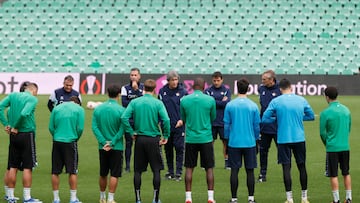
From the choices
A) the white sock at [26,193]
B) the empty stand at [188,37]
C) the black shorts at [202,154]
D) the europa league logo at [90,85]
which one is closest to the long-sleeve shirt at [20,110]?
the white sock at [26,193]

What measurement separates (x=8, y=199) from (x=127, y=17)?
35.9m

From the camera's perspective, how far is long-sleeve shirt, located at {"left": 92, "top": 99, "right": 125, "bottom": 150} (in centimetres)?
1290

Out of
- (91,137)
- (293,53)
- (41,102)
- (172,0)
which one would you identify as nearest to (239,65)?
(293,53)

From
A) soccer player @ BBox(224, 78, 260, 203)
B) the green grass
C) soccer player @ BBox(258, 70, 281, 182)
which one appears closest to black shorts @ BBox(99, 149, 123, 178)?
the green grass

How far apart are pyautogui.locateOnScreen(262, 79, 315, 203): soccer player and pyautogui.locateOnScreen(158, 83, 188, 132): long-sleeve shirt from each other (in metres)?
3.19

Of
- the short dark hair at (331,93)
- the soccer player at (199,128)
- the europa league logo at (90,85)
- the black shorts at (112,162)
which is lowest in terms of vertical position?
the black shorts at (112,162)

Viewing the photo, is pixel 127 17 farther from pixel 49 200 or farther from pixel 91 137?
pixel 49 200

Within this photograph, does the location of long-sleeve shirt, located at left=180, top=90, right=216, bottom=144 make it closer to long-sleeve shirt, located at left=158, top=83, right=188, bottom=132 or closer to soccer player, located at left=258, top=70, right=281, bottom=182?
soccer player, located at left=258, top=70, right=281, bottom=182

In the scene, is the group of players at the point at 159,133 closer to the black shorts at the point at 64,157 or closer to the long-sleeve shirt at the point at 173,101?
the black shorts at the point at 64,157

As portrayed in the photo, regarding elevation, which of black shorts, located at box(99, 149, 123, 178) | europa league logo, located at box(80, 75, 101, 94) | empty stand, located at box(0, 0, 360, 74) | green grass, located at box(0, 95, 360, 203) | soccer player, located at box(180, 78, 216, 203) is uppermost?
empty stand, located at box(0, 0, 360, 74)

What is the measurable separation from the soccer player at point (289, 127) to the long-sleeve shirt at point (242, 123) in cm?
26

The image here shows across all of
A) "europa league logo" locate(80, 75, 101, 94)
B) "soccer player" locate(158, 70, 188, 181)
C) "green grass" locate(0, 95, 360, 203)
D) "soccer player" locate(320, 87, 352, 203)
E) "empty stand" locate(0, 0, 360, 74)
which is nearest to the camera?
"soccer player" locate(320, 87, 352, 203)

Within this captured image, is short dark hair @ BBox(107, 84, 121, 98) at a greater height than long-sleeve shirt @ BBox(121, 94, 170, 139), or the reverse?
short dark hair @ BBox(107, 84, 121, 98)

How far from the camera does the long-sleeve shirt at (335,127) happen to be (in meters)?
12.8
